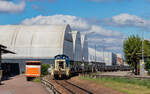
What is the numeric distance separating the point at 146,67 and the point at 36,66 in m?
28.5

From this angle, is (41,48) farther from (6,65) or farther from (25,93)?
(25,93)

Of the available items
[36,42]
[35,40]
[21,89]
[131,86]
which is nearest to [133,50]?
[36,42]

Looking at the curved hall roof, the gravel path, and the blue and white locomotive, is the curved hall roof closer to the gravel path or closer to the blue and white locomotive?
the blue and white locomotive

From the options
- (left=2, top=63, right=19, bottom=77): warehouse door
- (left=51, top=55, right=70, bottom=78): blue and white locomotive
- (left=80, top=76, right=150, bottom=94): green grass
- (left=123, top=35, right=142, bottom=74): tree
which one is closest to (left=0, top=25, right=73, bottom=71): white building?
(left=2, top=63, right=19, bottom=77): warehouse door

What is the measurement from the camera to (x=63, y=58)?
160ft

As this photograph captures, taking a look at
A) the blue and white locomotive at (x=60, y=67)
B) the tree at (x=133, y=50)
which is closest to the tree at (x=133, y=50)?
the tree at (x=133, y=50)

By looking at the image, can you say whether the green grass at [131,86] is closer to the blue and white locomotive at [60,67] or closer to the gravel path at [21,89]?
the gravel path at [21,89]

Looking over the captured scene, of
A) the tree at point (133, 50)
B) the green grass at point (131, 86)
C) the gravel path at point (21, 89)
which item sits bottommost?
the gravel path at point (21, 89)

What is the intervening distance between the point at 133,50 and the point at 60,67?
31672 millimetres

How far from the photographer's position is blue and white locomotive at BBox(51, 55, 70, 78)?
155 ft

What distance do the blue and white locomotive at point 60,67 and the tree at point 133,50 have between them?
1168 inches

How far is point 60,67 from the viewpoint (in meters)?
48.5

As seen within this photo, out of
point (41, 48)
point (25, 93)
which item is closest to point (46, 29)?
point (41, 48)

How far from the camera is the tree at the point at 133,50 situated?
246 feet
